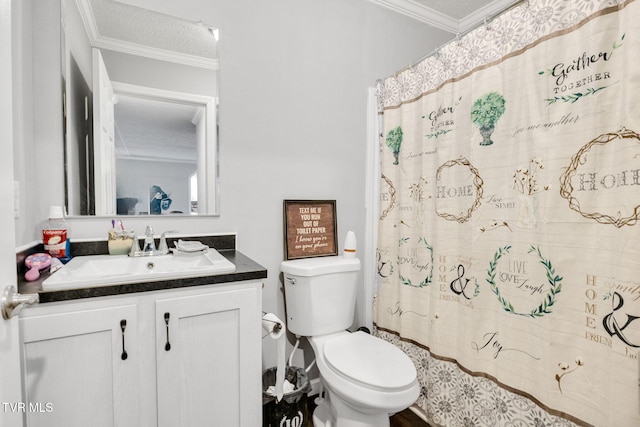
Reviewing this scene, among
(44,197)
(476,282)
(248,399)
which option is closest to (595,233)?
(476,282)

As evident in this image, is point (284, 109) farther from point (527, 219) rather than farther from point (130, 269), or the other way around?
point (527, 219)

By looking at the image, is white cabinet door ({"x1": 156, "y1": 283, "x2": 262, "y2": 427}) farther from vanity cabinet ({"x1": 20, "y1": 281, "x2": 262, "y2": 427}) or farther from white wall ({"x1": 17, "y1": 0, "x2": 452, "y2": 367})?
white wall ({"x1": 17, "y1": 0, "x2": 452, "y2": 367})

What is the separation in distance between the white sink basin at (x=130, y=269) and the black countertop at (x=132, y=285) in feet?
0.04

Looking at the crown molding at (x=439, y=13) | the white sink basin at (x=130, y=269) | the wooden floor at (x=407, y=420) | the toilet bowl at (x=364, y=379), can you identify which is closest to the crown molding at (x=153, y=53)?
the white sink basin at (x=130, y=269)

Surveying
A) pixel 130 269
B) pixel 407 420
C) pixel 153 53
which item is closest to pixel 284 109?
pixel 153 53

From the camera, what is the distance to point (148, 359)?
→ 1056 mm

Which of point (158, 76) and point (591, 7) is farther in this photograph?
point (158, 76)

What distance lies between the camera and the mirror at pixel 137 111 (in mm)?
1380

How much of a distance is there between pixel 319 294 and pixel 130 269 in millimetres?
875

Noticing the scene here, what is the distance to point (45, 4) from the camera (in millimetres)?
1310

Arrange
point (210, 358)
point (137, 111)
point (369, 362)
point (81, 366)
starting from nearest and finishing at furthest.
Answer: point (81, 366) → point (210, 358) → point (369, 362) → point (137, 111)

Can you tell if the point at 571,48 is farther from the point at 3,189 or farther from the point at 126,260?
the point at 126,260

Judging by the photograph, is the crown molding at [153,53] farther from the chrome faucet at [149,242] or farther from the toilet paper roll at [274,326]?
the toilet paper roll at [274,326]

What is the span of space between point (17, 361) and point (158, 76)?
4.26 feet
